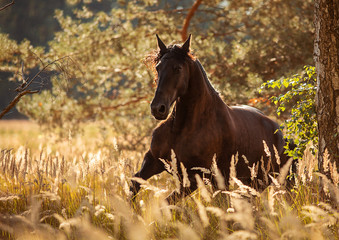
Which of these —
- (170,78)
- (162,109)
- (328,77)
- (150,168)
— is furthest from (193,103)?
(328,77)

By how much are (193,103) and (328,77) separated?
1560 mm

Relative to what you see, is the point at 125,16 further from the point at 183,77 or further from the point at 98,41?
the point at 183,77

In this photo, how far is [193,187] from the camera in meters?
4.75

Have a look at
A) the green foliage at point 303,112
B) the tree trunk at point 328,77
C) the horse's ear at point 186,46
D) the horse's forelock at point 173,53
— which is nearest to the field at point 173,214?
the tree trunk at point 328,77

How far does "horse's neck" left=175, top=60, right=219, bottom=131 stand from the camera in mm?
4664

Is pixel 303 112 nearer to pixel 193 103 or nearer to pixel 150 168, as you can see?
pixel 193 103

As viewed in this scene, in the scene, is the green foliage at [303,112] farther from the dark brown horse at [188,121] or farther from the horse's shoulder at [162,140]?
the horse's shoulder at [162,140]

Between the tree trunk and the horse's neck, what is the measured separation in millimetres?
1354

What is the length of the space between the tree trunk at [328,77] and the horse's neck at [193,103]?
135cm

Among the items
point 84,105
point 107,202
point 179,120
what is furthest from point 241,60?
point 107,202

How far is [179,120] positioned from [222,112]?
0.65m

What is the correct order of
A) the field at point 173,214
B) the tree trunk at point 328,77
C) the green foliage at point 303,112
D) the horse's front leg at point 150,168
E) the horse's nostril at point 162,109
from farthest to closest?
1. the horse's front leg at point 150,168
2. the green foliage at point 303,112
3. the horse's nostril at point 162,109
4. the tree trunk at point 328,77
5. the field at point 173,214

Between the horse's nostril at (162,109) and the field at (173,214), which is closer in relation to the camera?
the field at (173,214)

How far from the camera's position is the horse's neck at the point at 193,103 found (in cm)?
466
